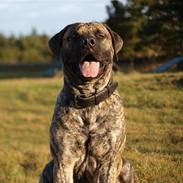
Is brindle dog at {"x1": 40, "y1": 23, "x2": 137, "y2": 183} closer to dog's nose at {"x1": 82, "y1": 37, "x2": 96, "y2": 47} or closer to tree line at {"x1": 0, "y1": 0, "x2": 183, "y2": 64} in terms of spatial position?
dog's nose at {"x1": 82, "y1": 37, "x2": 96, "y2": 47}

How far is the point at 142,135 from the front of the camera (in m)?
9.09

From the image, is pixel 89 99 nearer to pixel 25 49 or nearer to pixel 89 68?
pixel 89 68

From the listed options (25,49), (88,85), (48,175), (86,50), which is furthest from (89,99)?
(25,49)

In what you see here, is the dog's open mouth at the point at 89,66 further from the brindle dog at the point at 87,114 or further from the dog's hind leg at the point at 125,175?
the dog's hind leg at the point at 125,175

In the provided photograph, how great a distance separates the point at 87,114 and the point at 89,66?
0.49 meters

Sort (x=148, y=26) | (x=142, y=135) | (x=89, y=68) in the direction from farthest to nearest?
(x=148, y=26), (x=142, y=135), (x=89, y=68)

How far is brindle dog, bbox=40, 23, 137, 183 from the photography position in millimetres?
5727

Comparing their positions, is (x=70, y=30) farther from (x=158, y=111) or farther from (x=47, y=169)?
(x=158, y=111)

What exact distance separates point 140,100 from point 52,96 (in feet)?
27.6

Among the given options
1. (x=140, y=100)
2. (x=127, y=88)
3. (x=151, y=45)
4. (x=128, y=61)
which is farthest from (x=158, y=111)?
Answer: (x=128, y=61)

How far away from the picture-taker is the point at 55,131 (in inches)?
→ 229

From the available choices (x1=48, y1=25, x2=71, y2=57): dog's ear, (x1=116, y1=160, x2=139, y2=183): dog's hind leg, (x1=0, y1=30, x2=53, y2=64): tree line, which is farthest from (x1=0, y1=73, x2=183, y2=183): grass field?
(x1=0, y1=30, x2=53, y2=64): tree line

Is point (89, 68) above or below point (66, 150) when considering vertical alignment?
above

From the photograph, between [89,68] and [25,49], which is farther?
[25,49]
